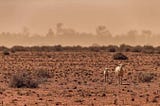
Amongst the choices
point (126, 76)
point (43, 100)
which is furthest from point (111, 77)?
point (43, 100)

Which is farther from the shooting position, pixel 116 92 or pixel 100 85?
pixel 100 85

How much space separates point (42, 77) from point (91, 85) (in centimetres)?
588

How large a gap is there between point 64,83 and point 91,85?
2.16 m

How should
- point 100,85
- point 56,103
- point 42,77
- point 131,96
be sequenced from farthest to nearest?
point 42,77 → point 100,85 → point 131,96 → point 56,103

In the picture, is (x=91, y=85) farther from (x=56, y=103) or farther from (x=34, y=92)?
(x=56, y=103)

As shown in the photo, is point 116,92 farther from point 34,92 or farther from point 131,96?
point 34,92

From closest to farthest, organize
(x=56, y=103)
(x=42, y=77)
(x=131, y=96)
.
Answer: (x=56, y=103) < (x=131, y=96) < (x=42, y=77)

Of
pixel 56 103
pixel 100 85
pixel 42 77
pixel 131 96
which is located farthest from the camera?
pixel 42 77

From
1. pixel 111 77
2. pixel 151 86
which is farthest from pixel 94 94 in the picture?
pixel 111 77

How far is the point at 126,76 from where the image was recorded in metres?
40.8

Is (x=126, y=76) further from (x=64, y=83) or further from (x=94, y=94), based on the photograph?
(x=94, y=94)

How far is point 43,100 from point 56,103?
1320 millimetres

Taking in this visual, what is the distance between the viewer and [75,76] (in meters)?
40.8

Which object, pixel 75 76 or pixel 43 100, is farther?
pixel 75 76
